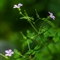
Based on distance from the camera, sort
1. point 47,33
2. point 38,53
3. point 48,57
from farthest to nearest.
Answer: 1. point 48,57
2. point 47,33
3. point 38,53

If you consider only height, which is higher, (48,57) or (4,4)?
(4,4)

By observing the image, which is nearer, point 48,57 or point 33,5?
point 48,57

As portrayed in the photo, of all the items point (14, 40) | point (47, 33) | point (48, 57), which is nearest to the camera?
point (47, 33)

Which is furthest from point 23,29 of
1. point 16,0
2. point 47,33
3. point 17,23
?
point 47,33

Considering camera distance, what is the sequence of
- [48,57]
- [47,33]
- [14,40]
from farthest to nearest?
[14,40], [48,57], [47,33]

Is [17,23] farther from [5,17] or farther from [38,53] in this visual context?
[38,53]

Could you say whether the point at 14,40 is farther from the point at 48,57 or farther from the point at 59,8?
the point at 48,57

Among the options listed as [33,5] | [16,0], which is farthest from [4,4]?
[33,5]

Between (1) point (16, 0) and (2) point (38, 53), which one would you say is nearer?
(2) point (38, 53)

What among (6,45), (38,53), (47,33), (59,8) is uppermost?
(59,8)
